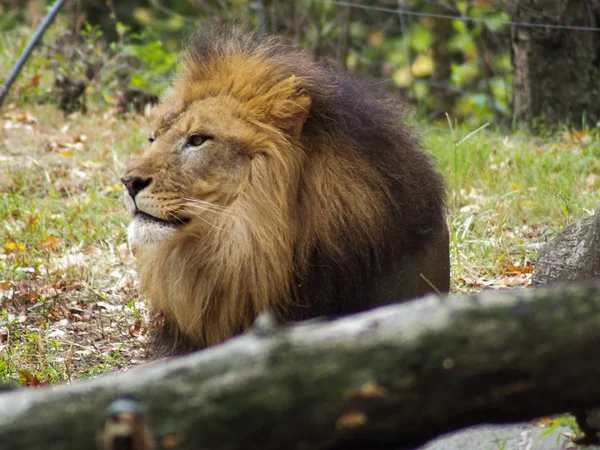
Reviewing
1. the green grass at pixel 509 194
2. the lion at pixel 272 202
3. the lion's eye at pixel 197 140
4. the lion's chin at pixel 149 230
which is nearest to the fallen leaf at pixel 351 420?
the lion at pixel 272 202

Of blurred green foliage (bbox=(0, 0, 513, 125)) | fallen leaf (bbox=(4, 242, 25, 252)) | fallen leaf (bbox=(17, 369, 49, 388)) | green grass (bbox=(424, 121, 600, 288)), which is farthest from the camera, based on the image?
blurred green foliage (bbox=(0, 0, 513, 125))

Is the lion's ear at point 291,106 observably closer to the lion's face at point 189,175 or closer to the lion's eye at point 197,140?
the lion's face at point 189,175

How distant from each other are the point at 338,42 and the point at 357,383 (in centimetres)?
851

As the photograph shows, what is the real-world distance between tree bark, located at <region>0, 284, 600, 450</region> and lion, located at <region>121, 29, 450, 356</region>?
1584 millimetres

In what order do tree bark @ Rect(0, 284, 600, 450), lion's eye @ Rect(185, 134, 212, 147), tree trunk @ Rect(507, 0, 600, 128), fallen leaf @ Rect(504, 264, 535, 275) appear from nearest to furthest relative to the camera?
tree bark @ Rect(0, 284, 600, 450) < lion's eye @ Rect(185, 134, 212, 147) < fallen leaf @ Rect(504, 264, 535, 275) < tree trunk @ Rect(507, 0, 600, 128)

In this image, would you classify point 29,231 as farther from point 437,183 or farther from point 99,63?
point 99,63

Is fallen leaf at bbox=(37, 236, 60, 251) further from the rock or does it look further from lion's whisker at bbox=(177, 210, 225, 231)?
the rock

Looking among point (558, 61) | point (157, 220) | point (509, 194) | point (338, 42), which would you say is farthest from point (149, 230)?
point (338, 42)

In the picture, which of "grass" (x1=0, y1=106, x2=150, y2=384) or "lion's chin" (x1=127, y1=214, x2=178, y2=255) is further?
"grass" (x1=0, y1=106, x2=150, y2=384)

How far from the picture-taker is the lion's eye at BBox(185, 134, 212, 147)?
3266 mm

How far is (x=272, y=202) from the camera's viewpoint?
10.6ft

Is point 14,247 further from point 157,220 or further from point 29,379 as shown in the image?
point 157,220

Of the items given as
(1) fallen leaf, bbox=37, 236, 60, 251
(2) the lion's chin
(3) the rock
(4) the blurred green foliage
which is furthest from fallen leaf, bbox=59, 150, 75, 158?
(3) the rock

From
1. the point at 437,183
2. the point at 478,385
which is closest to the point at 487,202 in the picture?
the point at 437,183
